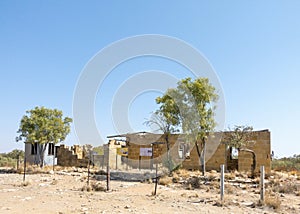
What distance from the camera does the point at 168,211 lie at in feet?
26.7

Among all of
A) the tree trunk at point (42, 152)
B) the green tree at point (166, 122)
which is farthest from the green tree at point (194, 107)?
the tree trunk at point (42, 152)

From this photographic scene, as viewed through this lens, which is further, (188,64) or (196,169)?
(196,169)

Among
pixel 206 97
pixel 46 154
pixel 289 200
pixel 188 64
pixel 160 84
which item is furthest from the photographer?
pixel 46 154

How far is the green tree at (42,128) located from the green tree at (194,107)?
9.51 metres

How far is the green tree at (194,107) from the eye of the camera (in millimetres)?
18766

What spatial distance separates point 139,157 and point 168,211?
18588mm

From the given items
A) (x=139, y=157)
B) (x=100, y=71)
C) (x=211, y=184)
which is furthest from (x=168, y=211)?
(x=139, y=157)

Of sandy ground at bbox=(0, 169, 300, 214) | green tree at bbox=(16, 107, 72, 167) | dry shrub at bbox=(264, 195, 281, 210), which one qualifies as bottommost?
sandy ground at bbox=(0, 169, 300, 214)

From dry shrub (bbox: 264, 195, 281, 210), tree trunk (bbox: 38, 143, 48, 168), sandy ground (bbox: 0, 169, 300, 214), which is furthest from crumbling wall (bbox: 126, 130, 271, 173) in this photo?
dry shrub (bbox: 264, 195, 281, 210)

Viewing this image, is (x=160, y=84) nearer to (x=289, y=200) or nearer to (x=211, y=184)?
(x=211, y=184)

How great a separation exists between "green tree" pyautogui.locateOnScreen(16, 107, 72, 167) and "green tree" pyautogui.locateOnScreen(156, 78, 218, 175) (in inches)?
375

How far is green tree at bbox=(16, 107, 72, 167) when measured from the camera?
75.5 feet

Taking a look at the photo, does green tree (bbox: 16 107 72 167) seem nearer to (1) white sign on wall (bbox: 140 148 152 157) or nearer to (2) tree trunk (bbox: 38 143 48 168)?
(2) tree trunk (bbox: 38 143 48 168)

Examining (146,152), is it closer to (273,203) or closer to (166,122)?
(166,122)
